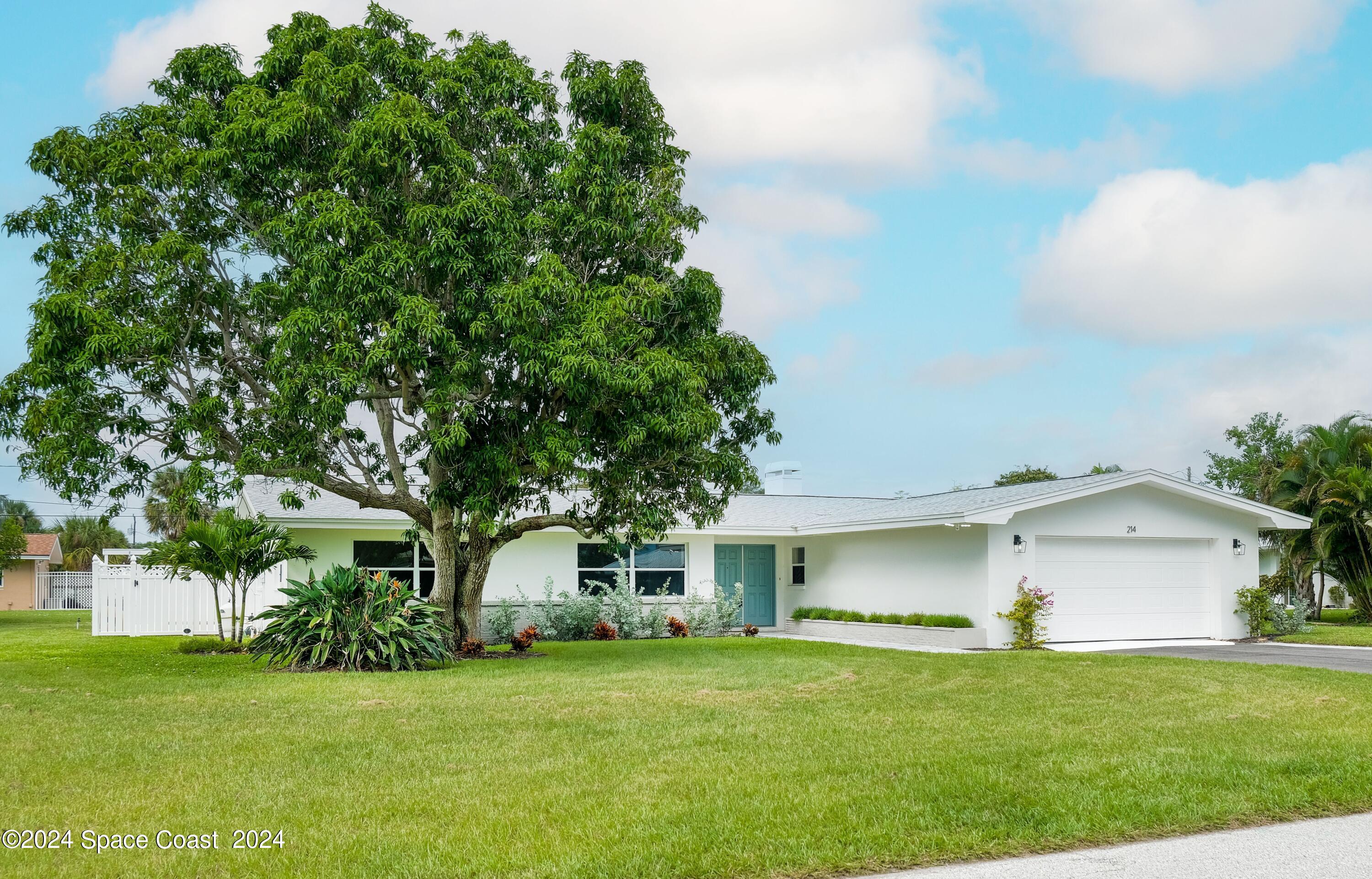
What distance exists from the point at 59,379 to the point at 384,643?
556 cm

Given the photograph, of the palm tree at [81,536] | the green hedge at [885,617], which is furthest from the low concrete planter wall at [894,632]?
the palm tree at [81,536]

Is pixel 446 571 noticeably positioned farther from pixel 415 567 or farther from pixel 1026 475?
pixel 1026 475

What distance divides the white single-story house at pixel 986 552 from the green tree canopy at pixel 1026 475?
76.6 ft

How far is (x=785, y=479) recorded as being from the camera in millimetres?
30797

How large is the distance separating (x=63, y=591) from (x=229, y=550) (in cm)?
3312

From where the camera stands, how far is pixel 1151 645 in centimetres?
2025

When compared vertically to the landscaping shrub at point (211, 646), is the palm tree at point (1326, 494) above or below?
above

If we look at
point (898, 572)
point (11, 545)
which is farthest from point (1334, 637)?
point (11, 545)

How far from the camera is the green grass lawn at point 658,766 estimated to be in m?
5.63

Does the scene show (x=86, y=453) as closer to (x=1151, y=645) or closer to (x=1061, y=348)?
(x=1151, y=645)

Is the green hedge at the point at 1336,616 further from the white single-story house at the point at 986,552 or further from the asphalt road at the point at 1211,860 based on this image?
the asphalt road at the point at 1211,860

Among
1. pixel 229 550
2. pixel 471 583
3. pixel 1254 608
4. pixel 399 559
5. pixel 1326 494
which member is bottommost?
pixel 1254 608

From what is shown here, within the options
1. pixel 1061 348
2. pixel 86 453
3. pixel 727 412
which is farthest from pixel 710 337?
pixel 1061 348

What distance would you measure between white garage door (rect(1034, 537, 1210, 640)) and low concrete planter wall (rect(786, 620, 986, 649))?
1.64 meters
